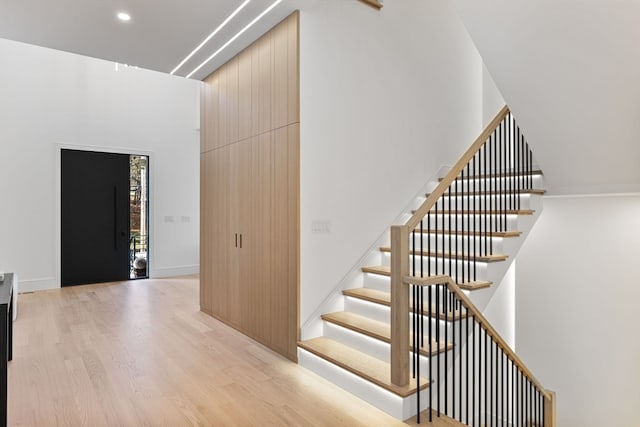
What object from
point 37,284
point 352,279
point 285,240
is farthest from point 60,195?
point 352,279

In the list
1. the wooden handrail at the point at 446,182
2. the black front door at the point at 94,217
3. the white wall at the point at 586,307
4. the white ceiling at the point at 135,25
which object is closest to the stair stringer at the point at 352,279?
the wooden handrail at the point at 446,182

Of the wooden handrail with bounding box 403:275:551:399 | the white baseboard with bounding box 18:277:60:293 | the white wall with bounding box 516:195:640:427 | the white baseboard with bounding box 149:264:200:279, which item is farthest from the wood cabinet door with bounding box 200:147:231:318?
the white wall with bounding box 516:195:640:427

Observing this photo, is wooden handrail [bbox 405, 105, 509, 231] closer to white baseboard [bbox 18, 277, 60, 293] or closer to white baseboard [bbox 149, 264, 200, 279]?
white baseboard [bbox 149, 264, 200, 279]

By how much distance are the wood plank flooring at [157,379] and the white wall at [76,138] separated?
2.09m

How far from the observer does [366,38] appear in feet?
13.4

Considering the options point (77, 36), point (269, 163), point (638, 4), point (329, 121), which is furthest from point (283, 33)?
point (638, 4)

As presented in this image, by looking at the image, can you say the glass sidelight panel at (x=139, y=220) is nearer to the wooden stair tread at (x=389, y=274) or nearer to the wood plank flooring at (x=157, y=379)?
the wood plank flooring at (x=157, y=379)

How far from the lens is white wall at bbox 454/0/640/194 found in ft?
8.41

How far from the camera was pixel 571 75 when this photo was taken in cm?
291

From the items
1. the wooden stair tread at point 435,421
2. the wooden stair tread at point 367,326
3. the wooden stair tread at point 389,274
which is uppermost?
the wooden stair tread at point 389,274

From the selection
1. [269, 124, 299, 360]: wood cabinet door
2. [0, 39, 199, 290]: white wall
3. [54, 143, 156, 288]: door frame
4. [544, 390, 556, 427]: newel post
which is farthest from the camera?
[54, 143, 156, 288]: door frame

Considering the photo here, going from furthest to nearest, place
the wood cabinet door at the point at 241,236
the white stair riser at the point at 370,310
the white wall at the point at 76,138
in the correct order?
the white wall at the point at 76,138 → the wood cabinet door at the point at 241,236 → the white stair riser at the point at 370,310

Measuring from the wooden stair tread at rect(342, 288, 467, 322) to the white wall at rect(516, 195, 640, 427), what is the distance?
7.50 feet

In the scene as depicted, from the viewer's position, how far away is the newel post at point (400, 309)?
263cm
